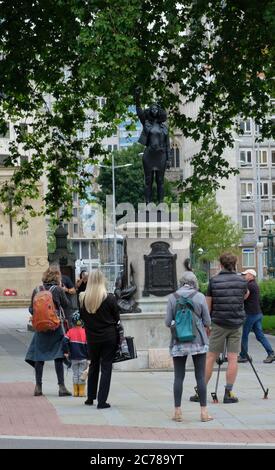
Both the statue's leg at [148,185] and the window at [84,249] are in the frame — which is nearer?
the statue's leg at [148,185]

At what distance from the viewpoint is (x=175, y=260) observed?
22.5 m

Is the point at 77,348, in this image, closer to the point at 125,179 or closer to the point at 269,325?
the point at 269,325

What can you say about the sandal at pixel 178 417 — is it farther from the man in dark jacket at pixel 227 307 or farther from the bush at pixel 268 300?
the bush at pixel 268 300

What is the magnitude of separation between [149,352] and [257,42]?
12625 mm

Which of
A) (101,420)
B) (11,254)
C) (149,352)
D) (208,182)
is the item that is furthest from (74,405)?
(11,254)

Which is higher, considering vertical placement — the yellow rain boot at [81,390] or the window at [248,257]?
the window at [248,257]

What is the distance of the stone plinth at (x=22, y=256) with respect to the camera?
62.5 meters

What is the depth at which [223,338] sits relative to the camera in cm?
1600

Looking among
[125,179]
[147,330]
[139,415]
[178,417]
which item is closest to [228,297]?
[139,415]

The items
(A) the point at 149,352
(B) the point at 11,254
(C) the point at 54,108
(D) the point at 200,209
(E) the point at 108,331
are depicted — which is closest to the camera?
(E) the point at 108,331

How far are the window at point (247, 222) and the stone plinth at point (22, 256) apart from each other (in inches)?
1737

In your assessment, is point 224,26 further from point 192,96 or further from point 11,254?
point 11,254

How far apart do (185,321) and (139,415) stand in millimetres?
1340

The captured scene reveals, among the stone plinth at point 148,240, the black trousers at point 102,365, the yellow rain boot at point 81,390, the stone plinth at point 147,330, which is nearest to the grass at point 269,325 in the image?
the stone plinth at point 148,240
